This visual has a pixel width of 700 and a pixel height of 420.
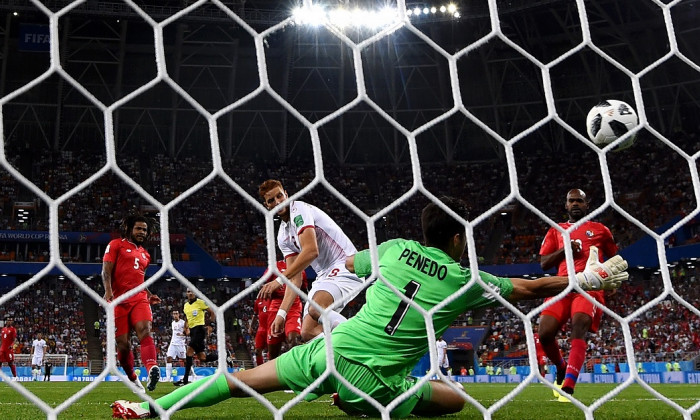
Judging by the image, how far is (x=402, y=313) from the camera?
→ 2.98m

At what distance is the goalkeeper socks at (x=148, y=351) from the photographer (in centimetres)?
613

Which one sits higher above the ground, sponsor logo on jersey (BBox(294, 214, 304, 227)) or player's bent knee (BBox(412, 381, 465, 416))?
sponsor logo on jersey (BBox(294, 214, 304, 227))

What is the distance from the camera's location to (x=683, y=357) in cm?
1733

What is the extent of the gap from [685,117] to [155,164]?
806 inches

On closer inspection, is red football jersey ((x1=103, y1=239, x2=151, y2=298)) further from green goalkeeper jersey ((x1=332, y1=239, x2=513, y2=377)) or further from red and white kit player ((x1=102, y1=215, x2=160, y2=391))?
green goalkeeper jersey ((x1=332, y1=239, x2=513, y2=377))

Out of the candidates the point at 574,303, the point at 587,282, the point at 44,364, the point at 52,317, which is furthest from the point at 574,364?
the point at 52,317

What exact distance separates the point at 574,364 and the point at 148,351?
11.9 ft

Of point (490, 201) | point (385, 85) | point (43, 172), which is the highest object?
point (385, 85)

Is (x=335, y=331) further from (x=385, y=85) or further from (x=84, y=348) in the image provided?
(x=385, y=85)

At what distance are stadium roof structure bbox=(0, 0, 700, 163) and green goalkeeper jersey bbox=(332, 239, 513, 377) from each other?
19914 mm

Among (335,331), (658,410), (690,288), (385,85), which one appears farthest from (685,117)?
(335,331)

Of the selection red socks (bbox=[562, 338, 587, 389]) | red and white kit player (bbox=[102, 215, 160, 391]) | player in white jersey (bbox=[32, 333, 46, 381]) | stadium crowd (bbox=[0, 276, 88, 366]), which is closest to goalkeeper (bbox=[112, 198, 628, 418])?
red socks (bbox=[562, 338, 587, 389])

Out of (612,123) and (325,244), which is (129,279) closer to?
(325,244)

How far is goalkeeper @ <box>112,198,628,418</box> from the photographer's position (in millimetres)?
2910
